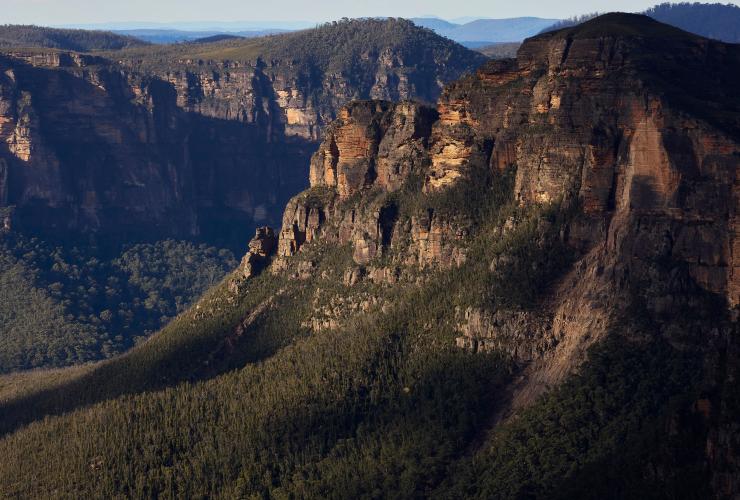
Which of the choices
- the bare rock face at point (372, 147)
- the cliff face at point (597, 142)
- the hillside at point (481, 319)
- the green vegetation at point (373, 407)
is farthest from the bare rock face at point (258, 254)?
the cliff face at point (597, 142)

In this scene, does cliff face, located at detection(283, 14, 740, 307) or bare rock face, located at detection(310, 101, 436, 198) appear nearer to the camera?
cliff face, located at detection(283, 14, 740, 307)

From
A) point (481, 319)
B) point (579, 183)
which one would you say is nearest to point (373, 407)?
point (481, 319)

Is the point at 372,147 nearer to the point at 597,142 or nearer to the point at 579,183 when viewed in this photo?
the point at 579,183

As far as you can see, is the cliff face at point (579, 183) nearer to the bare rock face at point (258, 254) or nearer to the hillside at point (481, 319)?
the hillside at point (481, 319)

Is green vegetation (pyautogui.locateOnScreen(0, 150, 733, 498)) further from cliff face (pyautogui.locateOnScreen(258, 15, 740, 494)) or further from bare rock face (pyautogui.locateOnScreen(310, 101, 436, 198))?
bare rock face (pyautogui.locateOnScreen(310, 101, 436, 198))

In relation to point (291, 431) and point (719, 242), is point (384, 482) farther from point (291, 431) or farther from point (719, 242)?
point (719, 242)

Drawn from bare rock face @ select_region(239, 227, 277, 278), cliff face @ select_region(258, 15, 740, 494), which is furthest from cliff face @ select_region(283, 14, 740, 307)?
bare rock face @ select_region(239, 227, 277, 278)
